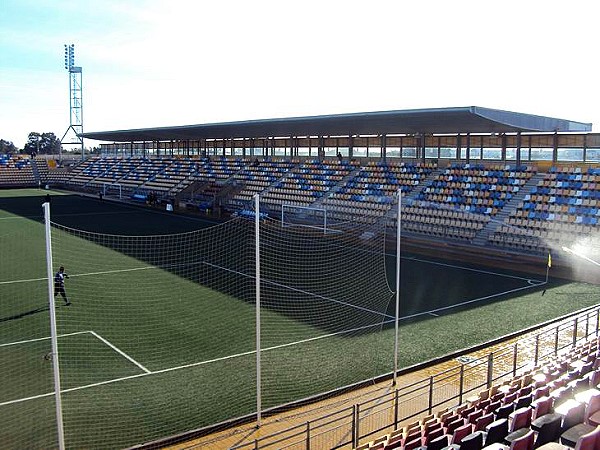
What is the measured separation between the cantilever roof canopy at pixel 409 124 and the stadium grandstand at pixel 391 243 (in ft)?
0.52

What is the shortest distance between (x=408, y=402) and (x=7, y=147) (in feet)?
404

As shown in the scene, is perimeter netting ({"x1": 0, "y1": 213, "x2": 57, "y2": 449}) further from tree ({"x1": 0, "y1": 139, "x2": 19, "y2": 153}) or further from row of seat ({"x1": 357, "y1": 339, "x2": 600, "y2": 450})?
tree ({"x1": 0, "y1": 139, "x2": 19, "y2": 153})

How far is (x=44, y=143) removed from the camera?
121062mm

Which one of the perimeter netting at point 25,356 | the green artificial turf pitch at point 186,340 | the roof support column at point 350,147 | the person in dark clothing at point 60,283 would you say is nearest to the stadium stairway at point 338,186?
the roof support column at point 350,147

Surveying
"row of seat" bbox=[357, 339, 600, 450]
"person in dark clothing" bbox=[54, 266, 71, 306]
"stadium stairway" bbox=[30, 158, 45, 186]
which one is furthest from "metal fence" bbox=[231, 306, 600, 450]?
"stadium stairway" bbox=[30, 158, 45, 186]

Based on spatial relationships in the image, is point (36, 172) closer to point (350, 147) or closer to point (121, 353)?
point (350, 147)

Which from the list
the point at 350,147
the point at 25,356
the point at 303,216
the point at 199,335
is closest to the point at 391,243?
the point at 303,216

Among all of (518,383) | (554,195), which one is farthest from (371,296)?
(554,195)

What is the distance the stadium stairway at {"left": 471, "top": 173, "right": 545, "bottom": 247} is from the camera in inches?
1073

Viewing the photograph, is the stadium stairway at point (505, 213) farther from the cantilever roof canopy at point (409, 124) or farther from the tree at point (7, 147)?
the tree at point (7, 147)

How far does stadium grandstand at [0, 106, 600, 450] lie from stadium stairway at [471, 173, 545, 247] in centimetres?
11

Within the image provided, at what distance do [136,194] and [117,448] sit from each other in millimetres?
43126

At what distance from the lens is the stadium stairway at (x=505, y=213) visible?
2725 cm

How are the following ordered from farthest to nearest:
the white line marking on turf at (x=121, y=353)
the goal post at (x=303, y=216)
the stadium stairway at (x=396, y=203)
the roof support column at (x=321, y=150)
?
the roof support column at (x=321, y=150)
the goal post at (x=303, y=216)
the stadium stairway at (x=396, y=203)
the white line marking on turf at (x=121, y=353)
